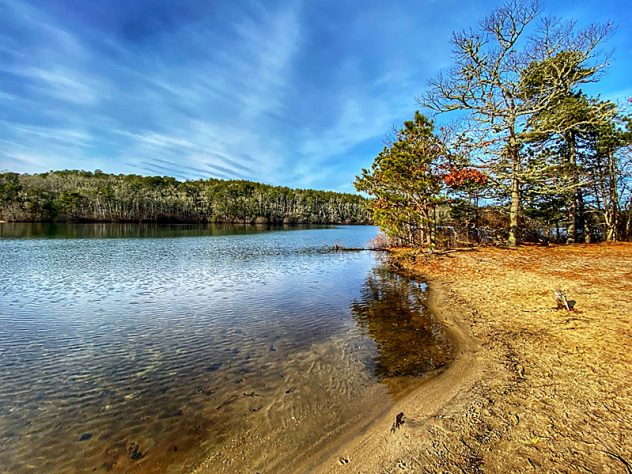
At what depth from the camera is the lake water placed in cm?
412

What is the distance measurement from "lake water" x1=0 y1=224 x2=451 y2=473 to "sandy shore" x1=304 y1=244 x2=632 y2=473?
610 millimetres

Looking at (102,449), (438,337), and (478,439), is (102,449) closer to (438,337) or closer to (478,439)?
(478,439)

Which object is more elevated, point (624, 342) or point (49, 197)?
point (49, 197)

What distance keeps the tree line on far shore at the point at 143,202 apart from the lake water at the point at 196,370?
216ft

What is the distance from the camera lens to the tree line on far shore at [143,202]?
85.1 metres

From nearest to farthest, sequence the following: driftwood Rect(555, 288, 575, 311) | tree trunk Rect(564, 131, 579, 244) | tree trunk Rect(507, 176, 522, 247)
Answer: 1. driftwood Rect(555, 288, 575, 311)
2. tree trunk Rect(507, 176, 522, 247)
3. tree trunk Rect(564, 131, 579, 244)

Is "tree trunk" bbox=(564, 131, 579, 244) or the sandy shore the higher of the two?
"tree trunk" bbox=(564, 131, 579, 244)

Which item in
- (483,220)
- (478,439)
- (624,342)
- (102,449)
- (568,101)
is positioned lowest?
(102,449)

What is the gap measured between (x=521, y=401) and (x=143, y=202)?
115 meters

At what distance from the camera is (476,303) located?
10094 mm

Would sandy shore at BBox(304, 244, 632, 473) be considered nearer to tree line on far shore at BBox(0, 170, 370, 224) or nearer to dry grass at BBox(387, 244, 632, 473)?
dry grass at BBox(387, 244, 632, 473)

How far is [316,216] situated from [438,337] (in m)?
138

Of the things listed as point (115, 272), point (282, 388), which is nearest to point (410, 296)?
point (282, 388)

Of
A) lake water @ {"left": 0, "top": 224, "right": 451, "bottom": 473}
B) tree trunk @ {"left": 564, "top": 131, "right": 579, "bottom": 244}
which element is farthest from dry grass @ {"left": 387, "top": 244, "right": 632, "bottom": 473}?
tree trunk @ {"left": 564, "top": 131, "right": 579, "bottom": 244}
